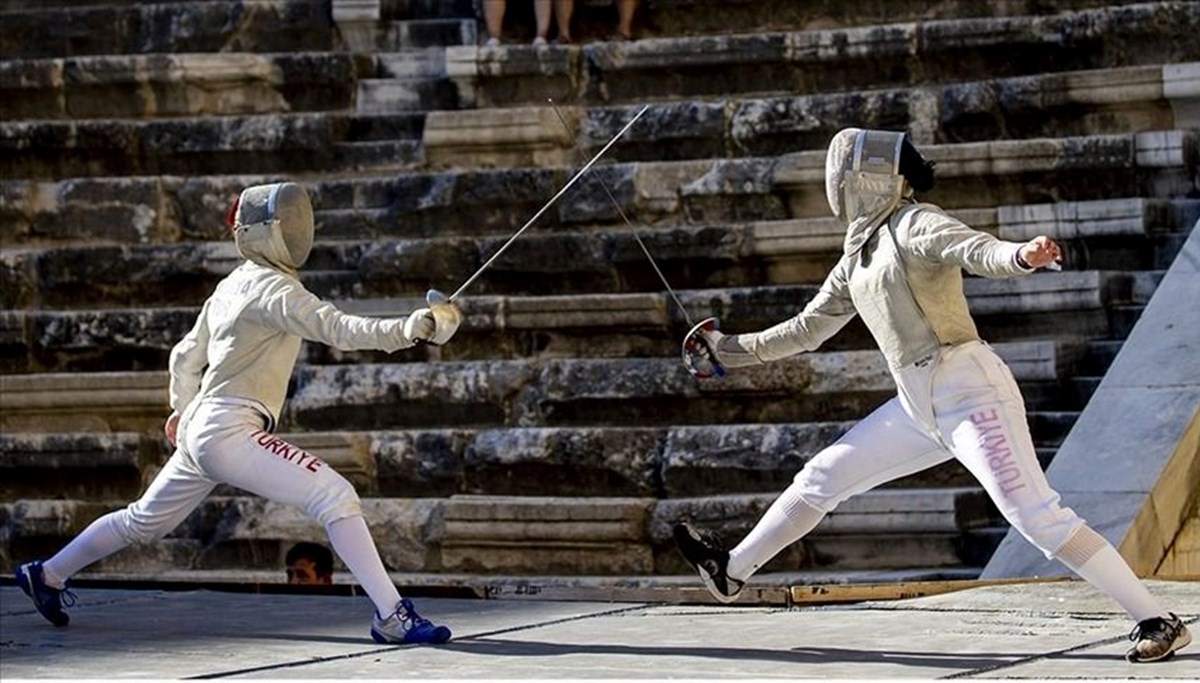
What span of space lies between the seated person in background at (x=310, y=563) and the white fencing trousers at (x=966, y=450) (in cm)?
278

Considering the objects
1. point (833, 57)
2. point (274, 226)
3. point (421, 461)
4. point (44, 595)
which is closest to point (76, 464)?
point (421, 461)

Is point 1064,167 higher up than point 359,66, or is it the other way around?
point 359,66

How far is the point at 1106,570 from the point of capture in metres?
5.37

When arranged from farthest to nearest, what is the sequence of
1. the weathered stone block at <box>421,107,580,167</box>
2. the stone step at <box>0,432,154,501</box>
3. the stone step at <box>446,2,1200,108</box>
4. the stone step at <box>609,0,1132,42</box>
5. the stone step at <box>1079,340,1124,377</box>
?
the stone step at <box>609,0,1132,42</box> < the weathered stone block at <box>421,107,580,167</box> < the stone step at <box>446,2,1200,108</box> < the stone step at <box>0,432,154,501</box> < the stone step at <box>1079,340,1124,377</box>

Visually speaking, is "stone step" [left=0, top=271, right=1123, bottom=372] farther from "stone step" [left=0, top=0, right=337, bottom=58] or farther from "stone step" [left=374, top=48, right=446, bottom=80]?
"stone step" [left=0, top=0, right=337, bottom=58]

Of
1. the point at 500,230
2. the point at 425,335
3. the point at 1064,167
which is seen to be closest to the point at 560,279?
the point at 500,230

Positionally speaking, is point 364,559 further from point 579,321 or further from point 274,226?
point 579,321

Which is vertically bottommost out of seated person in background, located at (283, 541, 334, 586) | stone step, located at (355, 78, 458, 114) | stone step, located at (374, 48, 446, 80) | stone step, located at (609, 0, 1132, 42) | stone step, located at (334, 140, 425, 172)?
Result: seated person in background, located at (283, 541, 334, 586)

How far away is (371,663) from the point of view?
5.64m

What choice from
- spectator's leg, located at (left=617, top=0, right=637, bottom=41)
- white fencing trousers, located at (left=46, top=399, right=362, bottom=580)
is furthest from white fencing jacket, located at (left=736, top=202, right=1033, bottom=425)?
spectator's leg, located at (left=617, top=0, right=637, bottom=41)

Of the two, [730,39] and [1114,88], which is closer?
[1114,88]

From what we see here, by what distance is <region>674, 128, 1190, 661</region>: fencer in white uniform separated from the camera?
5.38 meters

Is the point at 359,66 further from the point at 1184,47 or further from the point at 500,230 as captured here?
the point at 1184,47

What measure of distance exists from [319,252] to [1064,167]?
10.6 ft
